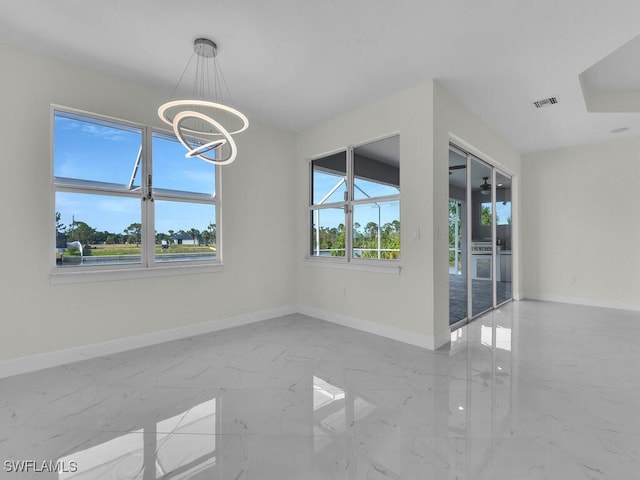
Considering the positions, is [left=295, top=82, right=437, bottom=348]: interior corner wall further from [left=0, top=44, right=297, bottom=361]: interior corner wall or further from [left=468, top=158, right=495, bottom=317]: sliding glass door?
[left=468, top=158, right=495, bottom=317]: sliding glass door

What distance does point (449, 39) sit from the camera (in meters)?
2.61

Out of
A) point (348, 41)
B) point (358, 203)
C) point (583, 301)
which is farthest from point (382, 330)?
point (583, 301)

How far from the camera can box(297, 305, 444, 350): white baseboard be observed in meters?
3.31

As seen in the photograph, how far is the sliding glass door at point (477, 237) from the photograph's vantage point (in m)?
4.12

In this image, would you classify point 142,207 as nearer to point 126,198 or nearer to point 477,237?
point 126,198

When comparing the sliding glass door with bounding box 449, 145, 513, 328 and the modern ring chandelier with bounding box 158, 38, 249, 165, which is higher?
the modern ring chandelier with bounding box 158, 38, 249, 165

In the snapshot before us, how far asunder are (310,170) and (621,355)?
432 cm

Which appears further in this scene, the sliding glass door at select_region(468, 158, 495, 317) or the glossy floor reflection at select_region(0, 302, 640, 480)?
the sliding glass door at select_region(468, 158, 495, 317)

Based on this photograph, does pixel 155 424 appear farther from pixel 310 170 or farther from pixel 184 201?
pixel 310 170

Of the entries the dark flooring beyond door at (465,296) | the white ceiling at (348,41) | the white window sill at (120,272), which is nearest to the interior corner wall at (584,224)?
the dark flooring beyond door at (465,296)

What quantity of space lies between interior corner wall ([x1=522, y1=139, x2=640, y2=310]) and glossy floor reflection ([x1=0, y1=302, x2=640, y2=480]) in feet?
8.15

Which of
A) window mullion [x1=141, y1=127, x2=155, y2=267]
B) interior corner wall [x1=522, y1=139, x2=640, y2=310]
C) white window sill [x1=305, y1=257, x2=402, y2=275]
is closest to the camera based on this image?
window mullion [x1=141, y1=127, x2=155, y2=267]

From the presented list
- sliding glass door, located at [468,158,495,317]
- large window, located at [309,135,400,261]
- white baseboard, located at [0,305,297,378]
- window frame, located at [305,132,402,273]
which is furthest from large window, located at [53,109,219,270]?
sliding glass door, located at [468,158,495,317]

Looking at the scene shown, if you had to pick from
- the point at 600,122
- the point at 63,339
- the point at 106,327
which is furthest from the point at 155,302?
the point at 600,122
